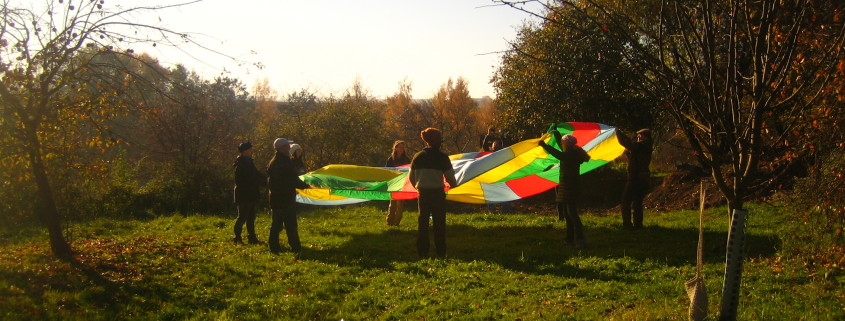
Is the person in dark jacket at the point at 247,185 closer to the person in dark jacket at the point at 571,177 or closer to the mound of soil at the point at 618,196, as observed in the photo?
the person in dark jacket at the point at 571,177

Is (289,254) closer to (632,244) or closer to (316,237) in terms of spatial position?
(316,237)

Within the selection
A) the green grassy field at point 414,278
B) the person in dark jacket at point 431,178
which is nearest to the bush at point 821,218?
the green grassy field at point 414,278

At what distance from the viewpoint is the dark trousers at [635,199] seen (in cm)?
1120

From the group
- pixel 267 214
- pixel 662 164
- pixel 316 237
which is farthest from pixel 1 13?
pixel 662 164

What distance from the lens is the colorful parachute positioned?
448 inches

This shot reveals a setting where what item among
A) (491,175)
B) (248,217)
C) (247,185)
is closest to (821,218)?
(491,175)

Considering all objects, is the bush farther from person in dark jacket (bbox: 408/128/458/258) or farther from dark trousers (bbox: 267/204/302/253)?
dark trousers (bbox: 267/204/302/253)

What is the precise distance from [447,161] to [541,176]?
370cm

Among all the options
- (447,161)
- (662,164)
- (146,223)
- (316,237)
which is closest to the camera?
(447,161)

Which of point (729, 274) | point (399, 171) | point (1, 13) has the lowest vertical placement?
point (729, 274)

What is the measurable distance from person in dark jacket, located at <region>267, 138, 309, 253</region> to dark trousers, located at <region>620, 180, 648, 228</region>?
5693 mm

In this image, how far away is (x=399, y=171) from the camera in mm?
12984

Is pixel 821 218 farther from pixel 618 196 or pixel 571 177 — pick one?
pixel 618 196

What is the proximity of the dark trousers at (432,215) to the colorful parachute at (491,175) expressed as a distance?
57.6 inches
